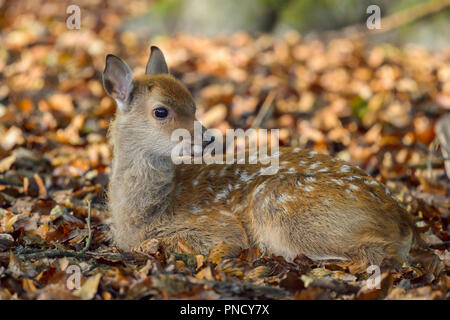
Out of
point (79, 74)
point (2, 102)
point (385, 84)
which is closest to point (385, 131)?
point (385, 84)

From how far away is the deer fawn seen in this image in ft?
11.6

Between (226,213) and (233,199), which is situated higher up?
(233,199)

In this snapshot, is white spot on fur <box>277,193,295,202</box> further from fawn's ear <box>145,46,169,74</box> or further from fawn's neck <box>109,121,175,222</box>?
fawn's ear <box>145,46,169,74</box>

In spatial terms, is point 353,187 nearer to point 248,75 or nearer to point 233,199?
point 233,199

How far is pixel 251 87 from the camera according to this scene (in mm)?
7348

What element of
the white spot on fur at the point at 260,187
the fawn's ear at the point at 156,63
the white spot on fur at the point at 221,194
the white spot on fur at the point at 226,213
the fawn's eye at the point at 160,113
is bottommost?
the white spot on fur at the point at 226,213

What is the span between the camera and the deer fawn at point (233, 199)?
353cm

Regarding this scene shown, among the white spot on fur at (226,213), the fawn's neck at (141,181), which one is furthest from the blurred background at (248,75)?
the white spot on fur at (226,213)

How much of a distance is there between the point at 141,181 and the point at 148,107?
60 cm

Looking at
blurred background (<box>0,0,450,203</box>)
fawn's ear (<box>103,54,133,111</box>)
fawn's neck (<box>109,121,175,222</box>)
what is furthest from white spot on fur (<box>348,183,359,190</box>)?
fawn's ear (<box>103,54,133,111</box>)

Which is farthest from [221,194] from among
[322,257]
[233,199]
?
[322,257]

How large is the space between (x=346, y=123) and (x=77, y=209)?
12.6 feet

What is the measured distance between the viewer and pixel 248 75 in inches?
306

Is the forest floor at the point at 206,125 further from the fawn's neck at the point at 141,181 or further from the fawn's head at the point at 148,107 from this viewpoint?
the fawn's head at the point at 148,107
